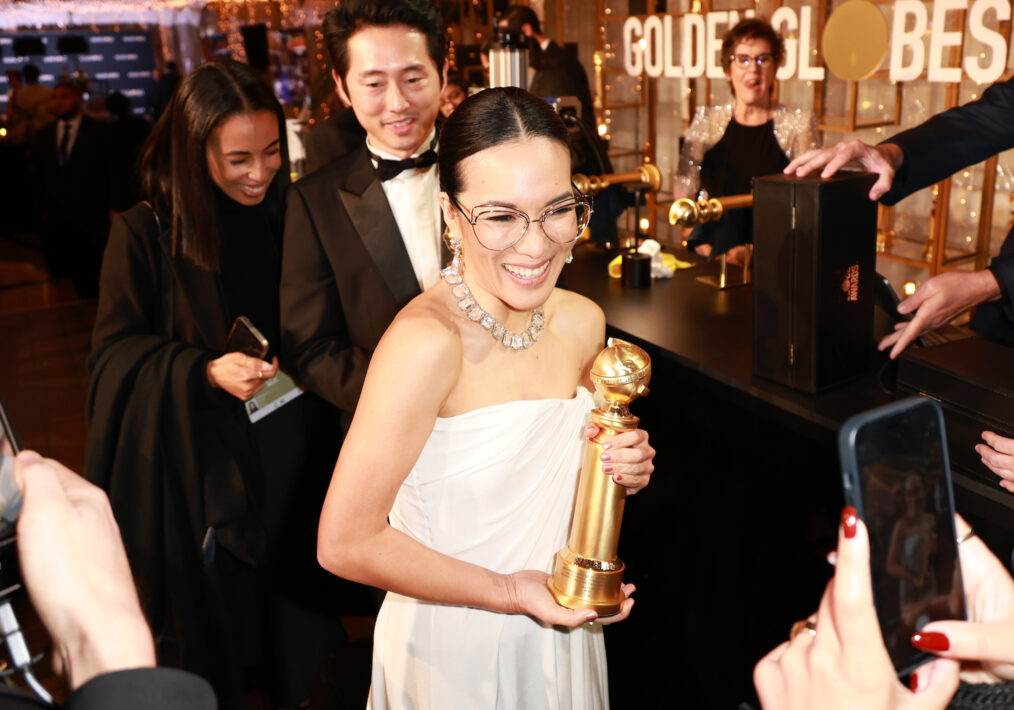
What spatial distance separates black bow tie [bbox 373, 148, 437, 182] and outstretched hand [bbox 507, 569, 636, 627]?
116cm

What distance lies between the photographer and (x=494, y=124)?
1354 millimetres

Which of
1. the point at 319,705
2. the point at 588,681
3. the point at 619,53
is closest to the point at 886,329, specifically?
the point at 588,681

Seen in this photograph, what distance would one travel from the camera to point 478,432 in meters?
1.48

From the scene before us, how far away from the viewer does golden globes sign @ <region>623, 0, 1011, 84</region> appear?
420 cm

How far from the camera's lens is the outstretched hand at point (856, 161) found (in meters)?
1.95

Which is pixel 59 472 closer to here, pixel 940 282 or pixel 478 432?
pixel 478 432

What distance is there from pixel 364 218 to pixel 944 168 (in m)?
1.53

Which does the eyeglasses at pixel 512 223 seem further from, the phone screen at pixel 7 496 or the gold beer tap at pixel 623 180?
the gold beer tap at pixel 623 180

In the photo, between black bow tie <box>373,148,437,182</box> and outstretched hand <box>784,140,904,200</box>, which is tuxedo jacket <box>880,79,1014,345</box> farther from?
black bow tie <box>373,148,437,182</box>

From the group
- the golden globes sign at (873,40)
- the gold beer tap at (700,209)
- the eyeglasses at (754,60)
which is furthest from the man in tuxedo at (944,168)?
the golden globes sign at (873,40)

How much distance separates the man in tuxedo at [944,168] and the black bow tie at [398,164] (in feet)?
2.95

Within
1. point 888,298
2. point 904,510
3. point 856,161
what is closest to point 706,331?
point 888,298

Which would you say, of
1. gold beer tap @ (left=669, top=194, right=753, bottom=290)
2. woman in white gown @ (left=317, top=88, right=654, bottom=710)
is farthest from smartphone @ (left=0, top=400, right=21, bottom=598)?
gold beer tap @ (left=669, top=194, right=753, bottom=290)

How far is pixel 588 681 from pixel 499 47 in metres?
1.92
